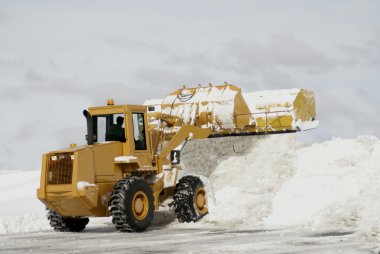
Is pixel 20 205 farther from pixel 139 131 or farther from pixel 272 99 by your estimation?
pixel 272 99

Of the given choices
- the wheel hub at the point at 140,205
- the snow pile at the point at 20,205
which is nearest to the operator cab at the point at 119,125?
the wheel hub at the point at 140,205

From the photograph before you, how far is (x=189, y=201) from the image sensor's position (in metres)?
17.3

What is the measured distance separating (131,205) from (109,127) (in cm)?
223

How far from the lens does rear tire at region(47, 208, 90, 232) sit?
55.5 feet

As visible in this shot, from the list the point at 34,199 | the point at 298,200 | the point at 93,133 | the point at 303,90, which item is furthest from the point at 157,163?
the point at 34,199

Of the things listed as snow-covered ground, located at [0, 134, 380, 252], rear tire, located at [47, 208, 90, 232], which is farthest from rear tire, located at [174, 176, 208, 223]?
rear tire, located at [47, 208, 90, 232]

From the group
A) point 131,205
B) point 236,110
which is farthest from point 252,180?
point 131,205

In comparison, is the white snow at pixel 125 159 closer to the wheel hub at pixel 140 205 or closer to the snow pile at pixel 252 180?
the wheel hub at pixel 140 205

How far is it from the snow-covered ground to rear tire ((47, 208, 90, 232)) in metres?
1.45

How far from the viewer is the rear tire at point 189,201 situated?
17.2m

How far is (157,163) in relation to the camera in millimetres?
17359

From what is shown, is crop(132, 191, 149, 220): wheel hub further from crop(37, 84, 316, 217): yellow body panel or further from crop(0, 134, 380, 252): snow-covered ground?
crop(0, 134, 380, 252): snow-covered ground

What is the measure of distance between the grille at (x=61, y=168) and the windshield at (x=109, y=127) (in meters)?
1.12

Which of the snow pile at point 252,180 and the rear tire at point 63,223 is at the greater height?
the snow pile at point 252,180
